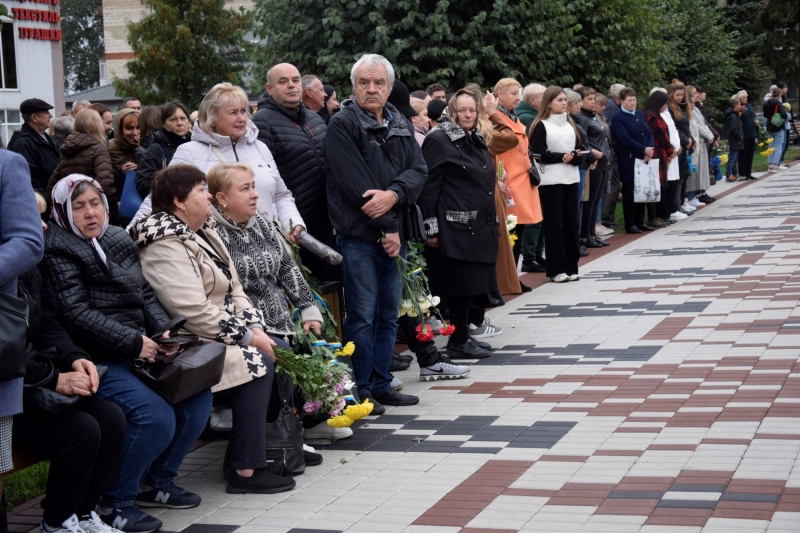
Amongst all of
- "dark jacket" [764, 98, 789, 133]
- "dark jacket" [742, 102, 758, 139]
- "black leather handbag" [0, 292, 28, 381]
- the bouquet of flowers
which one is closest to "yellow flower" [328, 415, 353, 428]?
the bouquet of flowers

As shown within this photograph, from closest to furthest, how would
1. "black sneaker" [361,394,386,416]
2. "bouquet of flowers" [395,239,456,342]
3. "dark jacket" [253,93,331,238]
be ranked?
"black sneaker" [361,394,386,416], "dark jacket" [253,93,331,238], "bouquet of flowers" [395,239,456,342]

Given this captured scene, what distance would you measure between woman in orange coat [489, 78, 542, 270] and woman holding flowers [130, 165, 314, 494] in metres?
5.30

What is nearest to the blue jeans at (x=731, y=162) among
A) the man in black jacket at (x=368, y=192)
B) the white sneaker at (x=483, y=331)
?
the white sneaker at (x=483, y=331)

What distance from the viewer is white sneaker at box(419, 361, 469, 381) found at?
8.33 meters

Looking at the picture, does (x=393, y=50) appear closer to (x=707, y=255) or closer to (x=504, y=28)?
(x=504, y=28)

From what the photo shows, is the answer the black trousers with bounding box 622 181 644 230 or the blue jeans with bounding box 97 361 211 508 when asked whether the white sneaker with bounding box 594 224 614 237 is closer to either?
the black trousers with bounding box 622 181 644 230

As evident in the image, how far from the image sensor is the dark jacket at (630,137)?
16.5 metres

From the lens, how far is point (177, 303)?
5758 millimetres

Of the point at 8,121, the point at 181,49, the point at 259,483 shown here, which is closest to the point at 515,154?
the point at 259,483

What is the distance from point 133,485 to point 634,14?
18.8 meters

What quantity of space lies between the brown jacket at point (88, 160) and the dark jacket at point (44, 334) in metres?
4.60

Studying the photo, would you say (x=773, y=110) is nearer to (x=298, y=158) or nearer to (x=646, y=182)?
(x=646, y=182)

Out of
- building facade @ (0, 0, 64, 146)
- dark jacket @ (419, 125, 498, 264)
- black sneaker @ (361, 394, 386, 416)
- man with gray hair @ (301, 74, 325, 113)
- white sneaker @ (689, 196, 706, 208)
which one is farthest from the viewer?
building facade @ (0, 0, 64, 146)

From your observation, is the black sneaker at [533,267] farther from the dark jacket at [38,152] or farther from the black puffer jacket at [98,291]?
the black puffer jacket at [98,291]
